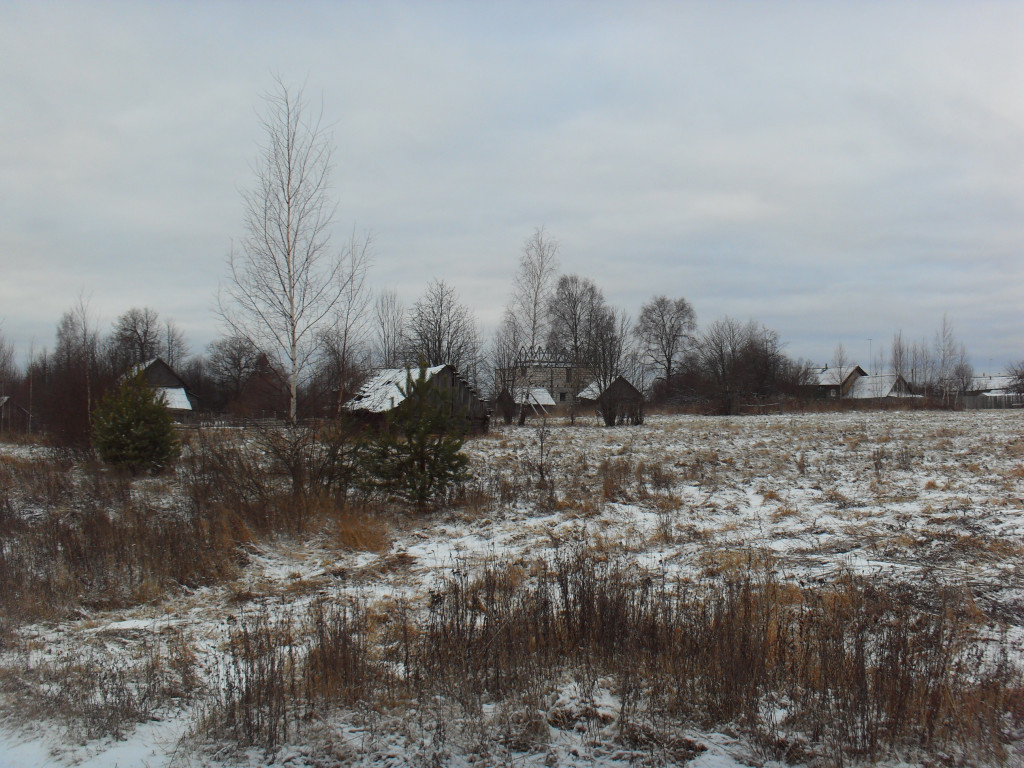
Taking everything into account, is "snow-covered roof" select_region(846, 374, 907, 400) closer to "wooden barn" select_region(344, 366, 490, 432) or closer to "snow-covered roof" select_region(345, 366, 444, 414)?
"wooden barn" select_region(344, 366, 490, 432)

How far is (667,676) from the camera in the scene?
4070mm

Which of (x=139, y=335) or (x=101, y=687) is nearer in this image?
(x=101, y=687)

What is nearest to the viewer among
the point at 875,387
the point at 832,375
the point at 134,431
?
the point at 134,431

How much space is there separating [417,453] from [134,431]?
24.7 ft

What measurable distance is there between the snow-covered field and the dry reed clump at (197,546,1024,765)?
0.16 m

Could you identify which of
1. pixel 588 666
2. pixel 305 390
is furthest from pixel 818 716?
pixel 305 390

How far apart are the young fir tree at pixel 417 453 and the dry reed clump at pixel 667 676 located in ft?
18.0

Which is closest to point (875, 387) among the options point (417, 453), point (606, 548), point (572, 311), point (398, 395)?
point (572, 311)

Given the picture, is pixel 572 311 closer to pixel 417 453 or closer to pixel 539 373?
pixel 539 373

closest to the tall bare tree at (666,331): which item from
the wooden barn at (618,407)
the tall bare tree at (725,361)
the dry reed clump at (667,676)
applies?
the tall bare tree at (725,361)

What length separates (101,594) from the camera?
20.9 feet

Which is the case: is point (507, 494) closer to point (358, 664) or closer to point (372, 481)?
point (372, 481)

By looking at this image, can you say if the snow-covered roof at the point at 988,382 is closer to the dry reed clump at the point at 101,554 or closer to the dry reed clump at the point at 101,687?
the dry reed clump at the point at 101,554

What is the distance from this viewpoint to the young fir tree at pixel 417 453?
1068cm
